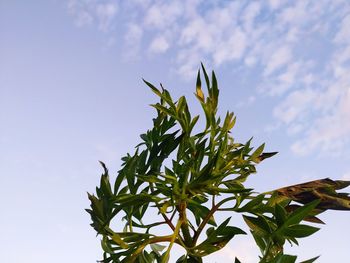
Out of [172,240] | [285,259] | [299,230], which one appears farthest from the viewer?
[172,240]

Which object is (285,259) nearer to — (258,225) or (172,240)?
(258,225)

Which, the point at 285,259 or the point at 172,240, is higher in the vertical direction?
the point at 172,240

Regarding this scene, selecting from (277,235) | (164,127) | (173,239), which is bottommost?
(277,235)

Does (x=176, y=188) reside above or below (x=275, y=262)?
above

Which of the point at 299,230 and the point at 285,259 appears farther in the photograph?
the point at 299,230

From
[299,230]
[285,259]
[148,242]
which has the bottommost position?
[285,259]

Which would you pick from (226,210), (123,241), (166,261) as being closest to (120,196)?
(123,241)

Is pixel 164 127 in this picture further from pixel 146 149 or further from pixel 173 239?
pixel 173 239

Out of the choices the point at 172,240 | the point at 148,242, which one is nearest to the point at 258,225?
the point at 172,240

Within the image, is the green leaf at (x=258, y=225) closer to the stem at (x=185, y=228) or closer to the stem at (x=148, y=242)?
the stem at (x=185, y=228)

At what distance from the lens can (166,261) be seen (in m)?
2.59

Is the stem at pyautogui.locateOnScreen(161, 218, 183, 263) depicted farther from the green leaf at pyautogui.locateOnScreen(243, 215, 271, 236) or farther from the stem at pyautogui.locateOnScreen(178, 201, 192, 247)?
the green leaf at pyautogui.locateOnScreen(243, 215, 271, 236)

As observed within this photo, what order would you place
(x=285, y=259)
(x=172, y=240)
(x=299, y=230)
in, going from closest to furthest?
(x=285, y=259)
(x=299, y=230)
(x=172, y=240)

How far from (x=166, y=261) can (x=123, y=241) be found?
28cm
